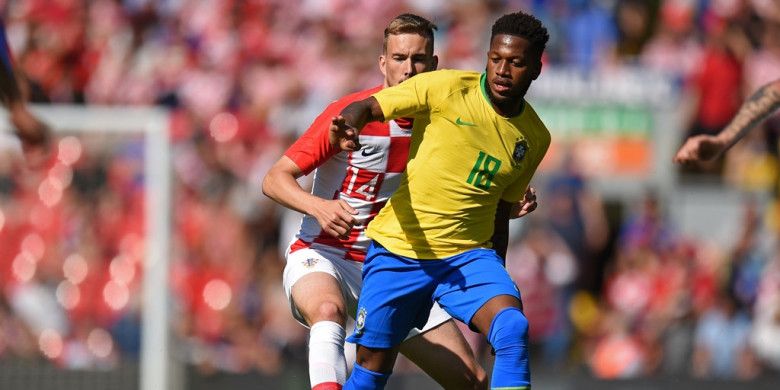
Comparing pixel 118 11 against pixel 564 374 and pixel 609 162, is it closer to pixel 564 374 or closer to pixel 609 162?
pixel 609 162

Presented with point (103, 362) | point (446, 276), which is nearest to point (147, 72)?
point (103, 362)

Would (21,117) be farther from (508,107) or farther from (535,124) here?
(535,124)

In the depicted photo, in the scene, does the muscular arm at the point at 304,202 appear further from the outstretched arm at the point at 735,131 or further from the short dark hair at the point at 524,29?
the outstretched arm at the point at 735,131

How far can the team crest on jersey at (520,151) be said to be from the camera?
6336 mm

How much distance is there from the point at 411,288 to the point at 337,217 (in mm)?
701

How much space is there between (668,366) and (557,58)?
3.97 m

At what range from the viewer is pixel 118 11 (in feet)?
51.9

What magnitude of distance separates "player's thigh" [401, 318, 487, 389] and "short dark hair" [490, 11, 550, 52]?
171cm

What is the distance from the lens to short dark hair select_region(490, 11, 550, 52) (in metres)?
6.16

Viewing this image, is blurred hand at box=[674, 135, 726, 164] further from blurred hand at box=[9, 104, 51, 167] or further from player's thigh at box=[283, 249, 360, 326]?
blurred hand at box=[9, 104, 51, 167]

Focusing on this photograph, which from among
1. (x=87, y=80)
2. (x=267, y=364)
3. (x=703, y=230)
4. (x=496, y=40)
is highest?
(x=496, y=40)

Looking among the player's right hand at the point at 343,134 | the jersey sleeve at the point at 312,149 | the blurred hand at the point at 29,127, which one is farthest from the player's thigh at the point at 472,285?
the blurred hand at the point at 29,127

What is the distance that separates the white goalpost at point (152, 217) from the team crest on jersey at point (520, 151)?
4471mm

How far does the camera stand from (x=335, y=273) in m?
7.02
